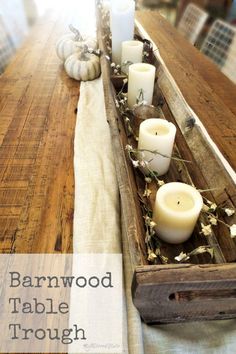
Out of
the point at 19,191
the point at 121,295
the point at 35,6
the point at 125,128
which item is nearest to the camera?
the point at 121,295

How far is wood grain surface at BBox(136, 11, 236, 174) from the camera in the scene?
0.83 metres

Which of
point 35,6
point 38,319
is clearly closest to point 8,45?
point 35,6

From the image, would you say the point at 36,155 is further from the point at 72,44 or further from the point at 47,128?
the point at 72,44

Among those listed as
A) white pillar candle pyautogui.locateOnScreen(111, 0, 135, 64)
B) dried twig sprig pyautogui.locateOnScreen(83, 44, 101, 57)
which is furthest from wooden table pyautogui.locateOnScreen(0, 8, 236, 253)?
white pillar candle pyautogui.locateOnScreen(111, 0, 135, 64)

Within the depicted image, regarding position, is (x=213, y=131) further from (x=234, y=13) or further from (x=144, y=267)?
(x=234, y=13)

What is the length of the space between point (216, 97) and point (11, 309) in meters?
0.93

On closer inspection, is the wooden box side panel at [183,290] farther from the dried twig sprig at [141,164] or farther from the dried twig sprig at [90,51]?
the dried twig sprig at [90,51]

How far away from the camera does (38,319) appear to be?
1.38 feet

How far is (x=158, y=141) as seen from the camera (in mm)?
559

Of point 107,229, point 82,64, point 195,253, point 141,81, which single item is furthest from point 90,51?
point 195,253

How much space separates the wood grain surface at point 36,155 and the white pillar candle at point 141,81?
0.22 m

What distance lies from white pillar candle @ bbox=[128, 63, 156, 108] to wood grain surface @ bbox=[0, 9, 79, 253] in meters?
0.22

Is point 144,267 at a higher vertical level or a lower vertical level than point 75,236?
higher

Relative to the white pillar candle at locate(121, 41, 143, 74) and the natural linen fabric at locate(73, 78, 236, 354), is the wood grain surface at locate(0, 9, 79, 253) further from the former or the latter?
the white pillar candle at locate(121, 41, 143, 74)
